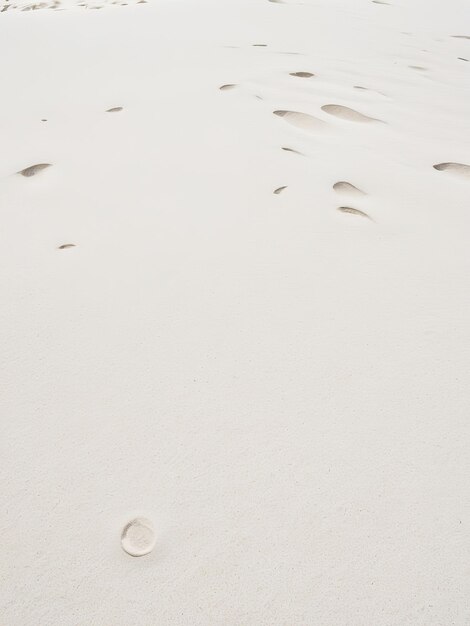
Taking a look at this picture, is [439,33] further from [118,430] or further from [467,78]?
[118,430]

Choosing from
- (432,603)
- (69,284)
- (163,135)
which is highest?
(163,135)

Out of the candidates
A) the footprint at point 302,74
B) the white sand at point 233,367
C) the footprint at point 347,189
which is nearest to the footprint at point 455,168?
the white sand at point 233,367

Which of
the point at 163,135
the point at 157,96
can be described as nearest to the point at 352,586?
the point at 163,135

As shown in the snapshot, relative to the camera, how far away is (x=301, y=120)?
5.33 ft

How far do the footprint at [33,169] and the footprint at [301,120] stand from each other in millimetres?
794

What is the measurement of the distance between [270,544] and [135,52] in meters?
2.27

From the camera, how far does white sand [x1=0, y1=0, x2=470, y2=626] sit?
0.59 m

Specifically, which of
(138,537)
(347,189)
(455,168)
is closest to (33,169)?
(347,189)

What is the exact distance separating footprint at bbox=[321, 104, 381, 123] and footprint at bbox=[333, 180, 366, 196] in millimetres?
537

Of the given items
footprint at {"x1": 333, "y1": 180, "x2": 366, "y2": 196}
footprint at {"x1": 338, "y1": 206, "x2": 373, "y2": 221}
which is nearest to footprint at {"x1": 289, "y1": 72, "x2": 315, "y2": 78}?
footprint at {"x1": 333, "y1": 180, "x2": 366, "y2": 196}

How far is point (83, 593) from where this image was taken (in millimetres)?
576

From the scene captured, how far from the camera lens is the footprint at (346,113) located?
1.70m

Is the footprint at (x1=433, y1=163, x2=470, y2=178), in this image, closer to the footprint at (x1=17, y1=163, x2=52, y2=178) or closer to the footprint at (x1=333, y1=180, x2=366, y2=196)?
the footprint at (x1=333, y1=180, x2=366, y2=196)

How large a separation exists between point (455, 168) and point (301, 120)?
52 centimetres
